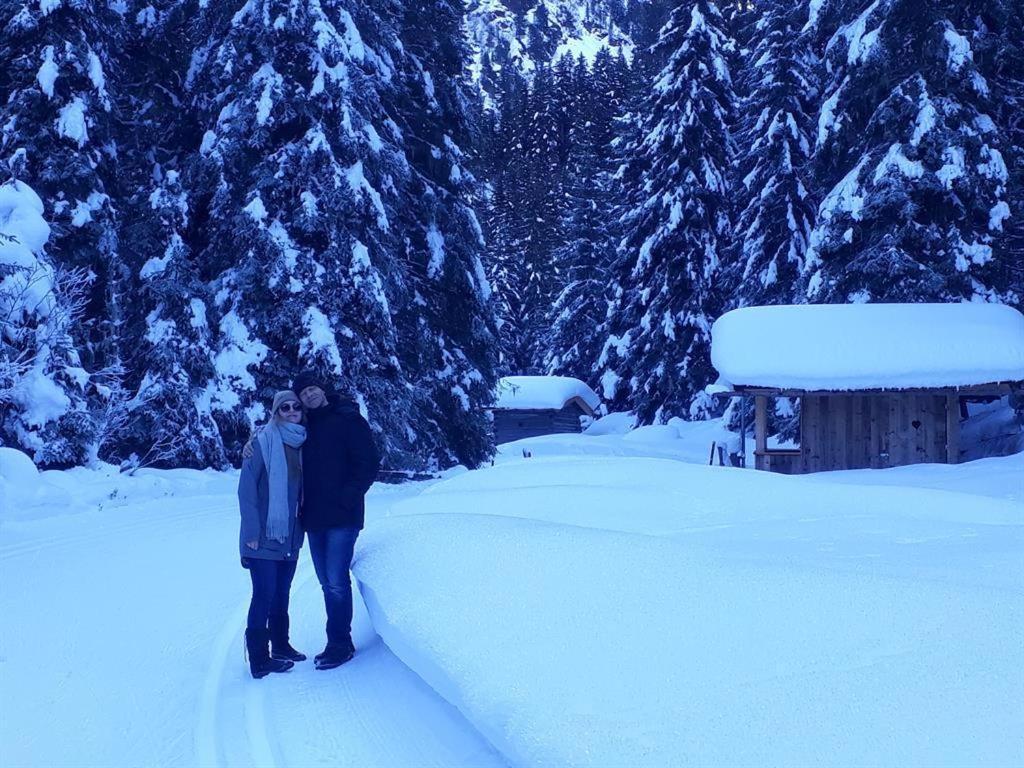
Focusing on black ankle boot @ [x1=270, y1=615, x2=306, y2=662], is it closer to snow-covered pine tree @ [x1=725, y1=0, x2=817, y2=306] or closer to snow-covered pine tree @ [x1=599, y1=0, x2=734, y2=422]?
snow-covered pine tree @ [x1=725, y1=0, x2=817, y2=306]

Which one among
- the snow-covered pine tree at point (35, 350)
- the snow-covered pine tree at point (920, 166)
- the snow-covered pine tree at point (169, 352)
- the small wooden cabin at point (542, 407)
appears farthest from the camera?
the small wooden cabin at point (542, 407)

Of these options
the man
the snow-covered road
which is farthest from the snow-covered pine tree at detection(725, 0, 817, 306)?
the man

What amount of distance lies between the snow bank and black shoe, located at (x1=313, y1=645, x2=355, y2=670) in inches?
15.2

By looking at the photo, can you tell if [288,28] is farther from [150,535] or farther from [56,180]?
[150,535]

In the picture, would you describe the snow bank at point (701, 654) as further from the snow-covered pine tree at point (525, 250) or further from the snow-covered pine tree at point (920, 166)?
the snow-covered pine tree at point (525, 250)

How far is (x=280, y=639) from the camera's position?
20.4 ft

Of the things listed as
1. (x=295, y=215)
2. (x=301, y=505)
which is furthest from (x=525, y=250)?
(x=301, y=505)

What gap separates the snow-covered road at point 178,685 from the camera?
4703 millimetres

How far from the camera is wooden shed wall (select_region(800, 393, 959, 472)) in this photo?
18234 mm

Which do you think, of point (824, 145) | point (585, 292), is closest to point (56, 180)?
point (824, 145)

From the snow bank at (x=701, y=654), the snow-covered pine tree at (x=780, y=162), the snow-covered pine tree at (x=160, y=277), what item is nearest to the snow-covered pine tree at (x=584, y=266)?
the snow-covered pine tree at (x=780, y=162)

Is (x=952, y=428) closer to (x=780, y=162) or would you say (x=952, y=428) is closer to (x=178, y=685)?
(x=780, y=162)

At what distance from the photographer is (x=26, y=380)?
14.9m

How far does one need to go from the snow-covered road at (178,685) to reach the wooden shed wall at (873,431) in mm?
12089
